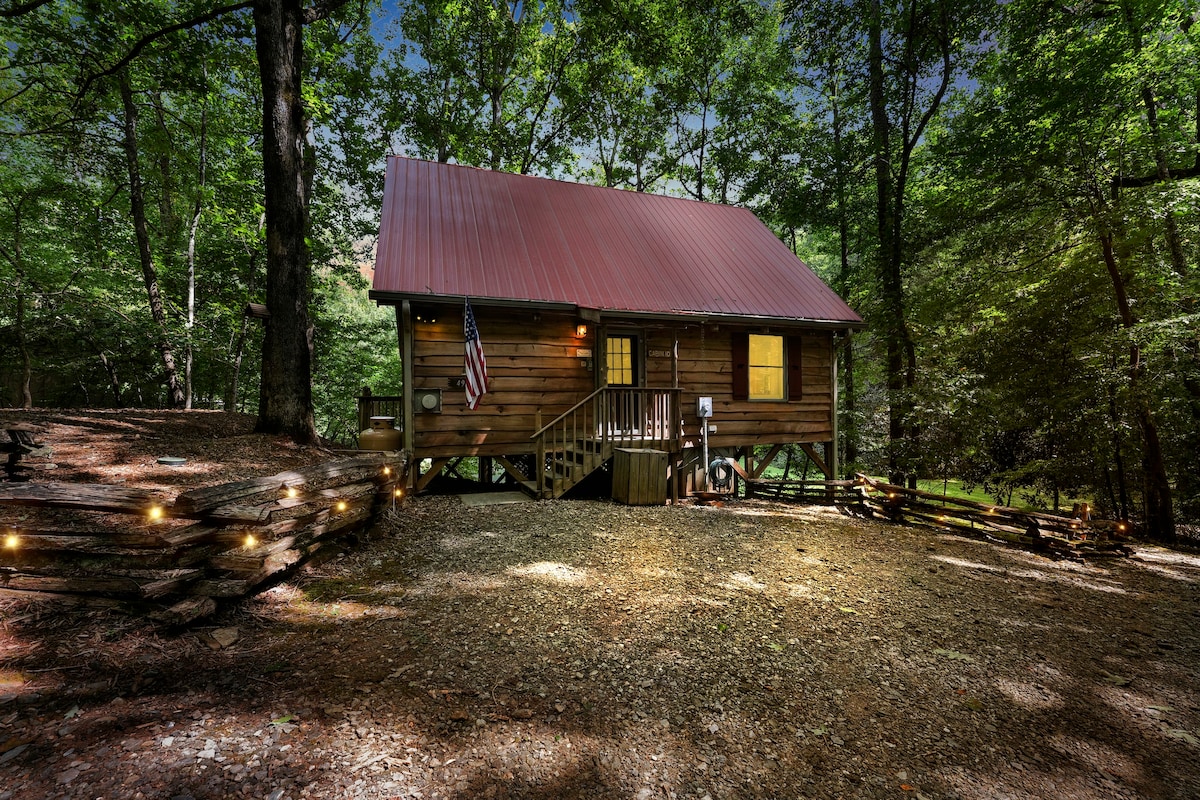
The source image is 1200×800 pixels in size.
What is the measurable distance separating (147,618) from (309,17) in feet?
31.3

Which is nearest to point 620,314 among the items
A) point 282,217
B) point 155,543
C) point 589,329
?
point 589,329

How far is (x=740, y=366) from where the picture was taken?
10.3 meters

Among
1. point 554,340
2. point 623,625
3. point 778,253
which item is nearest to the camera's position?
point 623,625

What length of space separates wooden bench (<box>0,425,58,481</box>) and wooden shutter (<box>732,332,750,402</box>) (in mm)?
10722

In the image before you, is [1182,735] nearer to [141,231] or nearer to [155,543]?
[155,543]

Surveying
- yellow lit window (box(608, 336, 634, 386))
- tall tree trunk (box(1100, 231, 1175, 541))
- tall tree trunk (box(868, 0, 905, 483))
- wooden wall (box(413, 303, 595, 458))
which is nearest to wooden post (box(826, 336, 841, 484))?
tall tree trunk (box(868, 0, 905, 483))

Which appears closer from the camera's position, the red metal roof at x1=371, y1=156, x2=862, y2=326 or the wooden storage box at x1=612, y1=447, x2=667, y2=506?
the wooden storage box at x1=612, y1=447, x2=667, y2=506

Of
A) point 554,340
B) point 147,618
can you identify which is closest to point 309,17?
point 554,340

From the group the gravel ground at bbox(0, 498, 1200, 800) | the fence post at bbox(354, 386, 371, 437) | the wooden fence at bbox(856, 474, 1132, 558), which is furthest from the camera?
the fence post at bbox(354, 386, 371, 437)

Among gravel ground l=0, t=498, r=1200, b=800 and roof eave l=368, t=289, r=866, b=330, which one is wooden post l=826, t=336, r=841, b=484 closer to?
roof eave l=368, t=289, r=866, b=330

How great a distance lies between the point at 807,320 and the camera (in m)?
10.1

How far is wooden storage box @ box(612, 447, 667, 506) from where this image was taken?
25.1ft

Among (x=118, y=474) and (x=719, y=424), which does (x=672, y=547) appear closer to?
(x=719, y=424)

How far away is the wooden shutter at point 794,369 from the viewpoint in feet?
35.4
